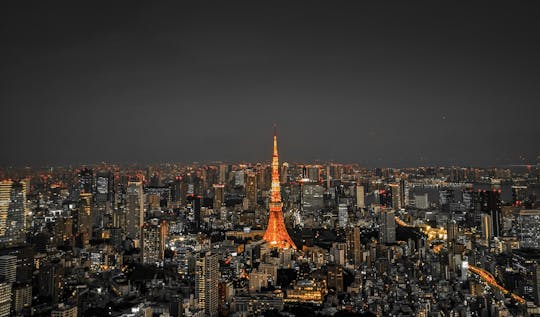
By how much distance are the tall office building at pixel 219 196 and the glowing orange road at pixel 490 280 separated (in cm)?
615

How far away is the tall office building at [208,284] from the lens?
17.5 feet

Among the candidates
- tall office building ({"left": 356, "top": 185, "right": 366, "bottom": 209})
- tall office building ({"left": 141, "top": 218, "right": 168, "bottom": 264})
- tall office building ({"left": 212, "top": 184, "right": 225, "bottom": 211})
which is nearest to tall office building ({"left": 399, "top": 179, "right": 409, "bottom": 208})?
tall office building ({"left": 356, "top": 185, "right": 366, "bottom": 209})

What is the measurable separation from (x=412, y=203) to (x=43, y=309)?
7504 millimetres

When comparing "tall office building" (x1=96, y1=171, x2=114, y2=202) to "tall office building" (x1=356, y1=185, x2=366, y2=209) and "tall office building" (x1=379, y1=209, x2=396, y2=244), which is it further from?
"tall office building" (x1=356, y1=185, x2=366, y2=209)

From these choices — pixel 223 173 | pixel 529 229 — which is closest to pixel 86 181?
pixel 223 173

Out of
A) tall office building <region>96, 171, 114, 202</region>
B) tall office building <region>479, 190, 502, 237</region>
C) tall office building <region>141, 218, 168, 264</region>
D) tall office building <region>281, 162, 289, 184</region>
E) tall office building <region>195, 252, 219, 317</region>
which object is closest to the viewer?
tall office building <region>195, 252, 219, 317</region>

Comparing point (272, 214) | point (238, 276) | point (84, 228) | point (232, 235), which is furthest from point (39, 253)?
point (272, 214)

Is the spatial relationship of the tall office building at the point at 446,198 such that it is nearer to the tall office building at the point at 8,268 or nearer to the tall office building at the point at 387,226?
the tall office building at the point at 387,226

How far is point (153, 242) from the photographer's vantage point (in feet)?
26.0

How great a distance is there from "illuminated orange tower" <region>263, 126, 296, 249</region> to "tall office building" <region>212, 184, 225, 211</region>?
1525 millimetres

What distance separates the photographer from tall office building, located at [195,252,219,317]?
17.5 ft

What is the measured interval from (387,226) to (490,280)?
11.2 ft

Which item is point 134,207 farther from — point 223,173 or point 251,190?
point 251,190

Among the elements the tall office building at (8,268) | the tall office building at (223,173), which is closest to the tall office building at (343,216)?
the tall office building at (223,173)
